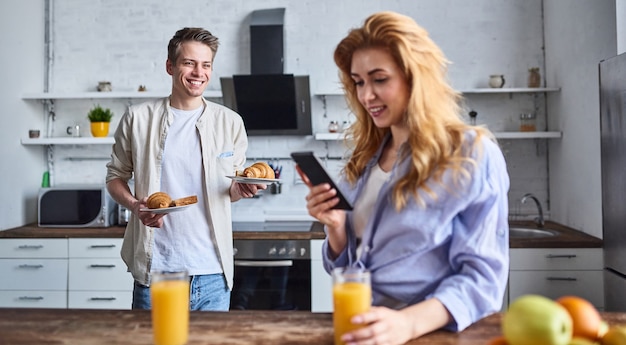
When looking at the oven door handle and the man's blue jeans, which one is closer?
the man's blue jeans

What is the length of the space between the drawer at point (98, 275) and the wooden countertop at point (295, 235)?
6.9 inches

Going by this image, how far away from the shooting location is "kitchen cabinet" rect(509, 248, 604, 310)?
326 centimetres

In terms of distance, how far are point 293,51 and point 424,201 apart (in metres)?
3.29

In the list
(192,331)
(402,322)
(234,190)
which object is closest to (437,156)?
(402,322)

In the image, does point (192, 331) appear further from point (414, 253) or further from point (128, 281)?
point (128, 281)

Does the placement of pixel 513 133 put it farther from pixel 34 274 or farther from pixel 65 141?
pixel 34 274

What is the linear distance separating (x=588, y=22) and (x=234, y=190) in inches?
97.8

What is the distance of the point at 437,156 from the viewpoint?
4.08 feet

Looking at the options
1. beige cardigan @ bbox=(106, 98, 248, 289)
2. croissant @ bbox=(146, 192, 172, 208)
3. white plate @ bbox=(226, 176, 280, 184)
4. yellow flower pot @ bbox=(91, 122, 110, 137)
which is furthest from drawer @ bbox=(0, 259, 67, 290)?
white plate @ bbox=(226, 176, 280, 184)

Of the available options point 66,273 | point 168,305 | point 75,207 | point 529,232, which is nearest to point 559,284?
point 529,232

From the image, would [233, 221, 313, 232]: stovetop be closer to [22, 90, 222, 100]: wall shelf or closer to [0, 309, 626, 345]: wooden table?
[22, 90, 222, 100]: wall shelf

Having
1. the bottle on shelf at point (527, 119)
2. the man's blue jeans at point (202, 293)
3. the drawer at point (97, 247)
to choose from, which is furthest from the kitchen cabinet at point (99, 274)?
the bottle on shelf at point (527, 119)

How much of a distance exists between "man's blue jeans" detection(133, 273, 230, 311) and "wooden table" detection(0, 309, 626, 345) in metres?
0.65

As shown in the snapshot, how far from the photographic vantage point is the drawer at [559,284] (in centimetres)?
326
